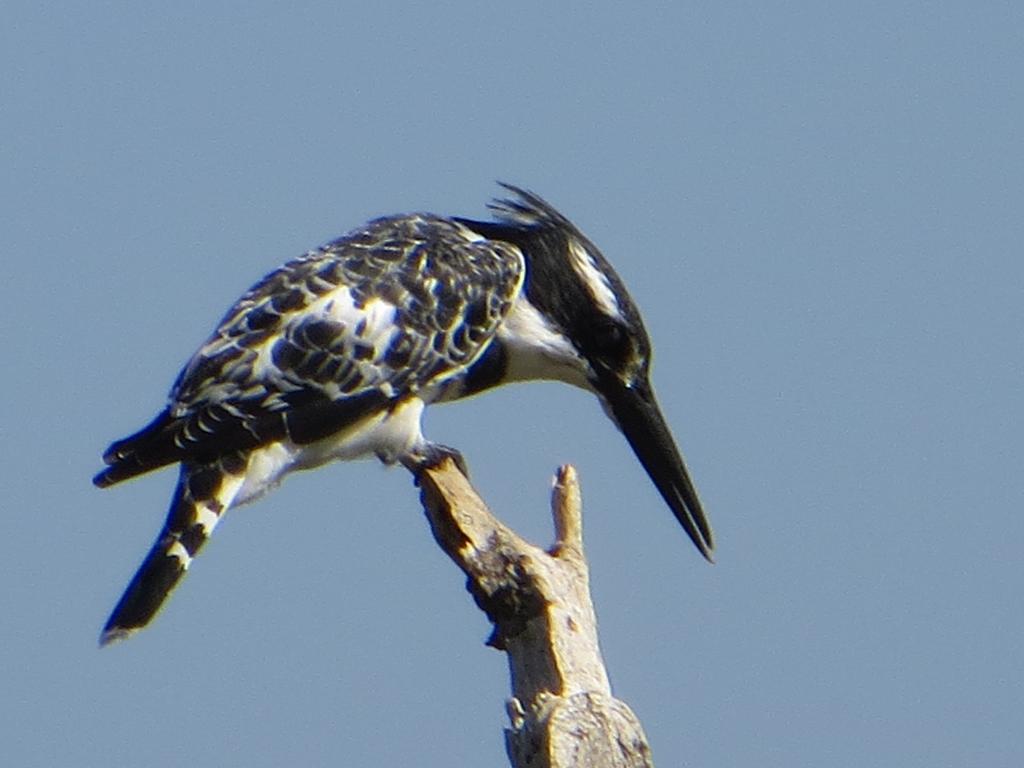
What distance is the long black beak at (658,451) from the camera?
8711 millimetres

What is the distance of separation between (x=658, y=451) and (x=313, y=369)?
173 cm

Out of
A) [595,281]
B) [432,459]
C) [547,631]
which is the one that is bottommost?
[547,631]

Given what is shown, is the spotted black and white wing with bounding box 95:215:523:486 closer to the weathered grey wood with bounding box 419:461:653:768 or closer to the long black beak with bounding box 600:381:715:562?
the long black beak with bounding box 600:381:715:562

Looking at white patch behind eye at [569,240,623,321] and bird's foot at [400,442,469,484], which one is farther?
white patch behind eye at [569,240,623,321]

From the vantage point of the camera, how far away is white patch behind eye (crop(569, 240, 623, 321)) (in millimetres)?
8609

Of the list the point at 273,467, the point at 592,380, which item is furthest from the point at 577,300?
the point at 273,467

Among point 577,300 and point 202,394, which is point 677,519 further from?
point 202,394

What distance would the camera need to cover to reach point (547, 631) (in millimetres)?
5883

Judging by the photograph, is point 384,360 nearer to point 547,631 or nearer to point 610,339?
point 610,339

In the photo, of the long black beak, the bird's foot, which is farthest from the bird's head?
the bird's foot

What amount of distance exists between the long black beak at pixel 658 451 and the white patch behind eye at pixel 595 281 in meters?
0.31

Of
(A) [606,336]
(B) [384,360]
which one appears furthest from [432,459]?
(A) [606,336]

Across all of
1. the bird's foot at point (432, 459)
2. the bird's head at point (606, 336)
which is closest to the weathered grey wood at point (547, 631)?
the bird's foot at point (432, 459)

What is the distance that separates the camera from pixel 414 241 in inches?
333
